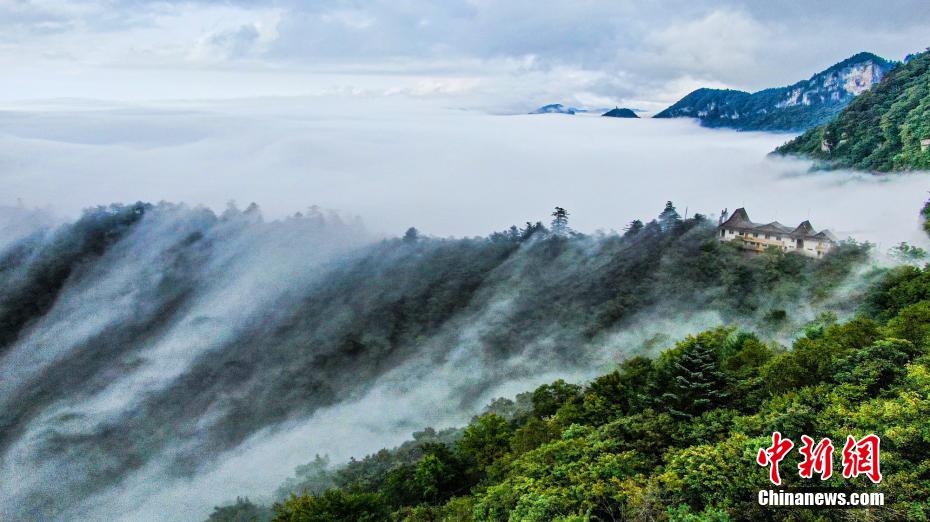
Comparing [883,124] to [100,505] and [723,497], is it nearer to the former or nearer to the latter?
[723,497]

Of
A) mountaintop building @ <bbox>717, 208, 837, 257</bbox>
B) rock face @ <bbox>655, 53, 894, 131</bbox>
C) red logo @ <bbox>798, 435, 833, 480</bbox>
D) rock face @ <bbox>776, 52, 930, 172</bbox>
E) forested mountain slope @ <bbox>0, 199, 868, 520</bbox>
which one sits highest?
rock face @ <bbox>655, 53, 894, 131</bbox>

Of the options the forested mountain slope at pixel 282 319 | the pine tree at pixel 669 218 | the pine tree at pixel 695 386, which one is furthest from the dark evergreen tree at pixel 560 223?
the pine tree at pixel 695 386

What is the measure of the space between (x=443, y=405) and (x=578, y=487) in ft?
130

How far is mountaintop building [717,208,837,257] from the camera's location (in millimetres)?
59281

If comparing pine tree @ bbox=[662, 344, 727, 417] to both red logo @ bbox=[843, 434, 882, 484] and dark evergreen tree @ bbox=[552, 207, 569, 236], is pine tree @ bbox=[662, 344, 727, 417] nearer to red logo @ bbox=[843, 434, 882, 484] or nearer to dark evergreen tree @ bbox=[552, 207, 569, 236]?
red logo @ bbox=[843, 434, 882, 484]

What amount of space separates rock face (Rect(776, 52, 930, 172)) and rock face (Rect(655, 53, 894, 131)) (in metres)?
9.01

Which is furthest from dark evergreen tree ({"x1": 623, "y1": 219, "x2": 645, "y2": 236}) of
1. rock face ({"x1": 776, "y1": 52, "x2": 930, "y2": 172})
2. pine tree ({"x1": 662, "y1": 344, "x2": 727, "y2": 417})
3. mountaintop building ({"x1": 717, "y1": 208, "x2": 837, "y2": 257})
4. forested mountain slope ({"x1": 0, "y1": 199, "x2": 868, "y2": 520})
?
pine tree ({"x1": 662, "y1": 344, "x2": 727, "y2": 417})

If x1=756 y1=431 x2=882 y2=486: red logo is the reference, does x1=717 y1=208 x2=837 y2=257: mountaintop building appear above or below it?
above

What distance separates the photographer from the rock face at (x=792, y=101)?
108 metres

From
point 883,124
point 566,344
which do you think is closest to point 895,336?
point 566,344

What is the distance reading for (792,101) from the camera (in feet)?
397

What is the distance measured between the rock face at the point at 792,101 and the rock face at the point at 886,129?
29.5 ft

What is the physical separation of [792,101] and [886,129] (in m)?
44.4

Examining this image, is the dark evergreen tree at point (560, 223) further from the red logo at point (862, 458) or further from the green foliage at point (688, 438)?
the red logo at point (862, 458)
